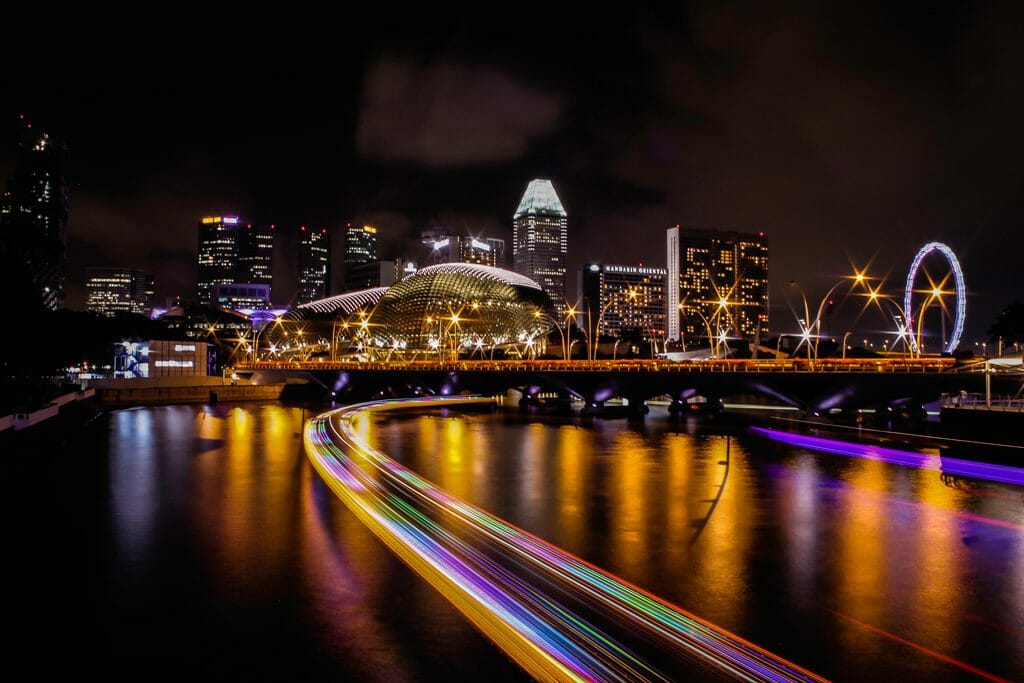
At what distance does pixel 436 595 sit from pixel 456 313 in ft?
379

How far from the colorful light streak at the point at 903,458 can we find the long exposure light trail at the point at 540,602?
18.3 metres

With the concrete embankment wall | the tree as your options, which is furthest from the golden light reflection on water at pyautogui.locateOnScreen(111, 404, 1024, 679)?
the tree

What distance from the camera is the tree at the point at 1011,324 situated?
270ft

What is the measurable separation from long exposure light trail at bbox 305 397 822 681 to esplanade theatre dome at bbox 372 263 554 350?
10476 cm

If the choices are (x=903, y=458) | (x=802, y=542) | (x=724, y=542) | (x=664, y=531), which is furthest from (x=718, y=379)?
(x=724, y=542)

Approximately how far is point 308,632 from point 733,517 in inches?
476

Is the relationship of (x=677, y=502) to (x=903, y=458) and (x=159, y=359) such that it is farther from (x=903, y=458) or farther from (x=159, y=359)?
(x=159, y=359)

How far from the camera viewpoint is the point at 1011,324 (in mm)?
83250

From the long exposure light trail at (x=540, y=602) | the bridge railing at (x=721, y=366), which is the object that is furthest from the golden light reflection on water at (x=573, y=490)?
the bridge railing at (x=721, y=366)

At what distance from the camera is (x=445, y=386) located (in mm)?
89312

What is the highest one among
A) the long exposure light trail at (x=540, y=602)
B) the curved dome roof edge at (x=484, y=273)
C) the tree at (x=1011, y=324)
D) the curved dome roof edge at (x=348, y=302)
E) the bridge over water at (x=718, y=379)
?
the curved dome roof edge at (x=484, y=273)

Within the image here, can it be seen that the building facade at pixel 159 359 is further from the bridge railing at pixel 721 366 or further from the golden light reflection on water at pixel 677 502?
the golden light reflection on water at pixel 677 502

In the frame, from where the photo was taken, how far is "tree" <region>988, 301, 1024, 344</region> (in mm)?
82312

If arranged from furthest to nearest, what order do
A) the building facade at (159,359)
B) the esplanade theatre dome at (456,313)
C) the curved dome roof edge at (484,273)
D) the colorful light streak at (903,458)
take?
the curved dome roof edge at (484,273) < the esplanade theatre dome at (456,313) < the building facade at (159,359) < the colorful light streak at (903,458)
